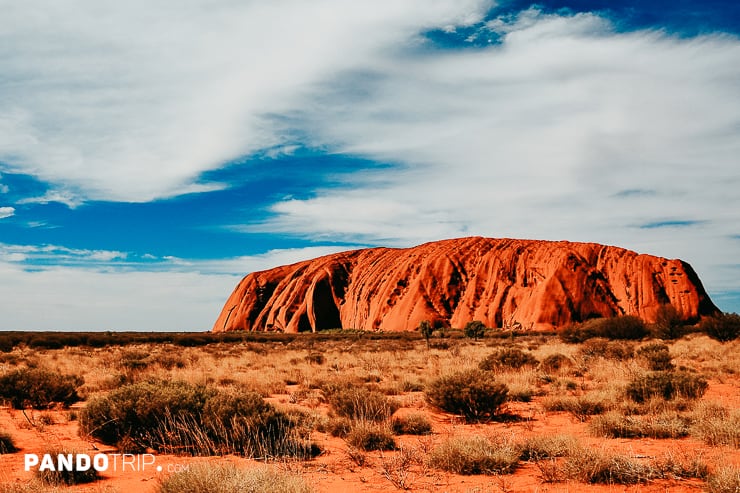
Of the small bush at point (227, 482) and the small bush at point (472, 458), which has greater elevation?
the small bush at point (227, 482)

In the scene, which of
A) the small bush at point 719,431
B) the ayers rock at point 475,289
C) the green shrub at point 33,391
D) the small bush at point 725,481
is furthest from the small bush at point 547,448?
the ayers rock at point 475,289

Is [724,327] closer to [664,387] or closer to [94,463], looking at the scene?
[664,387]

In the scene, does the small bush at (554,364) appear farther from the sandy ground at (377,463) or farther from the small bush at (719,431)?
the small bush at (719,431)

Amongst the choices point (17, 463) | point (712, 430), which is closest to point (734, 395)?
point (712, 430)

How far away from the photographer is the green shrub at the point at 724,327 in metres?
27.9

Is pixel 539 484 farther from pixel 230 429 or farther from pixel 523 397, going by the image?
pixel 523 397

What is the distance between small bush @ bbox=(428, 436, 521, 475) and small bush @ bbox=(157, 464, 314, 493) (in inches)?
90.4

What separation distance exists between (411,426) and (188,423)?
3588 millimetres

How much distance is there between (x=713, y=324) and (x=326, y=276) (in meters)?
58.2

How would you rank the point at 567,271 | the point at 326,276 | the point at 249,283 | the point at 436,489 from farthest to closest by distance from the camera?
the point at 249,283, the point at 326,276, the point at 567,271, the point at 436,489

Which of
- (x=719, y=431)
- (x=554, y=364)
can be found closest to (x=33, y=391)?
(x=719, y=431)

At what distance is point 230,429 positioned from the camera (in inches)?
306

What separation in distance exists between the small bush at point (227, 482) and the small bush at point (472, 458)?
7.54ft

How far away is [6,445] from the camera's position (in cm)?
753
